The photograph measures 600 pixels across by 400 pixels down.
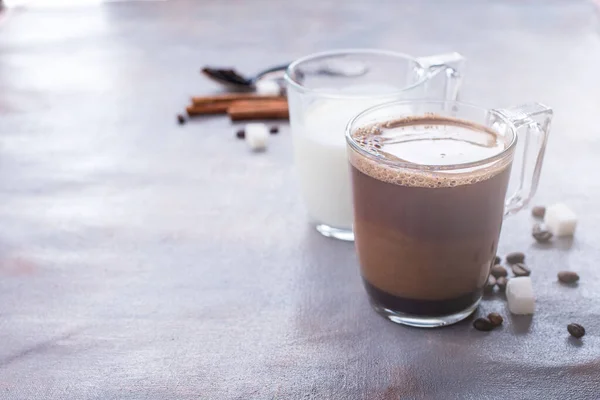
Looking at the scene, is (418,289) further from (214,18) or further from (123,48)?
(214,18)

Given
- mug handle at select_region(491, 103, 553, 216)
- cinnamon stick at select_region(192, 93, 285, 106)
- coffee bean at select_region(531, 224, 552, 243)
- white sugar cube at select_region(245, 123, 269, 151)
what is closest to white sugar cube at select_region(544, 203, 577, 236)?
coffee bean at select_region(531, 224, 552, 243)

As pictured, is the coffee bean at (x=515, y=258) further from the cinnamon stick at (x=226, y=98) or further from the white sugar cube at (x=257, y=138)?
the cinnamon stick at (x=226, y=98)

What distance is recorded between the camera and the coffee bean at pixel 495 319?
0.87 m

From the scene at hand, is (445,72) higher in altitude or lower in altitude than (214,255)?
higher

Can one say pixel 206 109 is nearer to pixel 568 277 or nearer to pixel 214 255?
pixel 214 255

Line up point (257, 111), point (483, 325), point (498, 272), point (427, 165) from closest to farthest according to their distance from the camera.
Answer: point (427, 165), point (483, 325), point (498, 272), point (257, 111)

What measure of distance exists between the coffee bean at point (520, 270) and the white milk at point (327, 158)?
249mm

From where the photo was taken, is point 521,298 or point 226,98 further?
point 226,98

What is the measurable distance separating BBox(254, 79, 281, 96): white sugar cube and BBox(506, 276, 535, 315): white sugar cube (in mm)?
842

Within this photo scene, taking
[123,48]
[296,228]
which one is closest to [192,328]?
[296,228]

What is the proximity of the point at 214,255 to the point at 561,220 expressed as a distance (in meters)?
0.52

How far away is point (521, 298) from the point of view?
2.91 ft

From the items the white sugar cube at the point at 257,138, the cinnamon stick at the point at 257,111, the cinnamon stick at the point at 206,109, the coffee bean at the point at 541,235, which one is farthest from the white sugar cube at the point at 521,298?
the cinnamon stick at the point at 206,109

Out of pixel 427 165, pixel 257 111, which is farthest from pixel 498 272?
pixel 257 111
